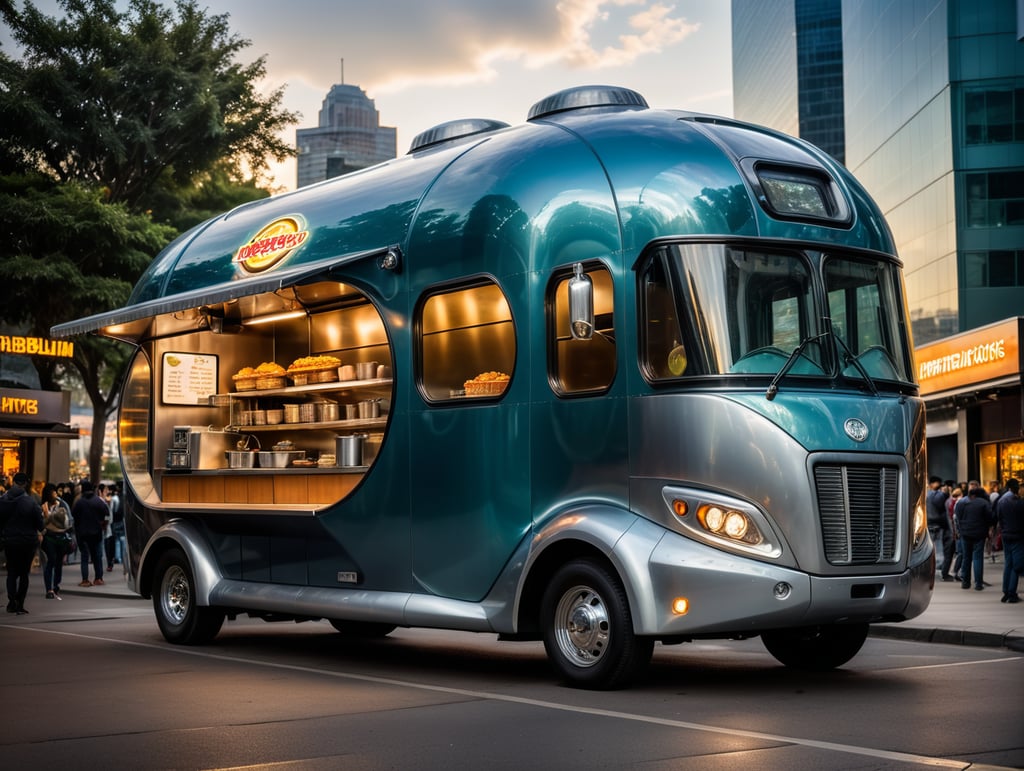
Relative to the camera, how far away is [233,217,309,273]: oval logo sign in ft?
42.3

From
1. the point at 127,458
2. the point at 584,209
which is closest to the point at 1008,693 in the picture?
the point at 584,209

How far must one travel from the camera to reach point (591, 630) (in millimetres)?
9680

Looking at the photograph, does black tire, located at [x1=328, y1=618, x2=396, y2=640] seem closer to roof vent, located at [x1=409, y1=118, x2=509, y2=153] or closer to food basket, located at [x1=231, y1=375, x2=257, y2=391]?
food basket, located at [x1=231, y1=375, x2=257, y2=391]

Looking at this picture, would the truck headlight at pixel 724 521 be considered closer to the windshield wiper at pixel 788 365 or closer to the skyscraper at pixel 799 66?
the windshield wiper at pixel 788 365

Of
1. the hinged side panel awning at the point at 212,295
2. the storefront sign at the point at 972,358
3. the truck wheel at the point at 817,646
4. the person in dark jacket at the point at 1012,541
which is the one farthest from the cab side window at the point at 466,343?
the storefront sign at the point at 972,358

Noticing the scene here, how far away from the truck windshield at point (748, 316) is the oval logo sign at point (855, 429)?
1.23 ft

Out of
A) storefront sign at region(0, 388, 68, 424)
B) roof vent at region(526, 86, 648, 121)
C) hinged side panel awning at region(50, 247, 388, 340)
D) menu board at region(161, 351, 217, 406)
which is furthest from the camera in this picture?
storefront sign at region(0, 388, 68, 424)

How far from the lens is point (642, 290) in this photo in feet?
32.0

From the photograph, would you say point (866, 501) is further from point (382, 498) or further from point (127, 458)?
point (127, 458)

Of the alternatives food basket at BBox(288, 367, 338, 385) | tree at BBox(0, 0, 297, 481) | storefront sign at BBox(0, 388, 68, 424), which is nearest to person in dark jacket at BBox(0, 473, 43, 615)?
food basket at BBox(288, 367, 338, 385)

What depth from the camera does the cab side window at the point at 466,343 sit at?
1074 cm

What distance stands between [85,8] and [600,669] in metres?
31.5

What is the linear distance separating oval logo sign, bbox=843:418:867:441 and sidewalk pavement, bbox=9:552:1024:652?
502 centimetres

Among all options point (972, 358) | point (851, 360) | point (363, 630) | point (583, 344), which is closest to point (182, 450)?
point (363, 630)
